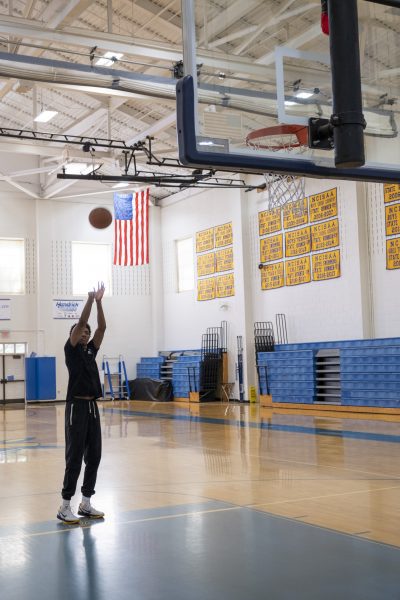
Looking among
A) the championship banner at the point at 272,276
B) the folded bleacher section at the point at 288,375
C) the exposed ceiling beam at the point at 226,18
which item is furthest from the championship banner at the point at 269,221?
the exposed ceiling beam at the point at 226,18

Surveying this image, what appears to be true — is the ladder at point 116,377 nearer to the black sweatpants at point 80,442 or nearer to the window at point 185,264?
the window at point 185,264

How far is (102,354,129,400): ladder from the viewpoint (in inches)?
1018

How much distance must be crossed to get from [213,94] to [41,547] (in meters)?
3.39

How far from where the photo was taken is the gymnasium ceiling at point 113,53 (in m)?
5.12

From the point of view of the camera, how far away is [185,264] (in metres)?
26.5

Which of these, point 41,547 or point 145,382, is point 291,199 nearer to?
point 145,382

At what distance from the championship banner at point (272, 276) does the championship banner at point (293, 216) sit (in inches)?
48.6

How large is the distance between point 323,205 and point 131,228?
20.4 ft

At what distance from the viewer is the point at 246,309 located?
73.9ft

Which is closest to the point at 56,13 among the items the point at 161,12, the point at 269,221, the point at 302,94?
the point at 161,12

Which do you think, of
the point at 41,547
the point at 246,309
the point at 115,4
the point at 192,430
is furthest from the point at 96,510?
the point at 246,309

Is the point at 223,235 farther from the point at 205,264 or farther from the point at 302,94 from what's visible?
the point at 302,94

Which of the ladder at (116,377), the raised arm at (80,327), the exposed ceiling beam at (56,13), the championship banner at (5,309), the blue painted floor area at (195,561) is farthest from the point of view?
the ladder at (116,377)

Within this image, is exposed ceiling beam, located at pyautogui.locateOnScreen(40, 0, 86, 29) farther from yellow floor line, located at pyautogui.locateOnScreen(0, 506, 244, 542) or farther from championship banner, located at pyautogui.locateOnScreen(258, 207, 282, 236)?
championship banner, located at pyautogui.locateOnScreen(258, 207, 282, 236)
